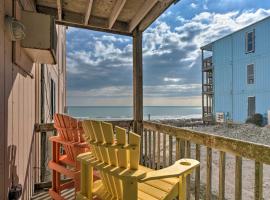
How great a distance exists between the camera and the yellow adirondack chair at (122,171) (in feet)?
5.12

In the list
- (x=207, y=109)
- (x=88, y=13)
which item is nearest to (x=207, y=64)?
(x=207, y=109)

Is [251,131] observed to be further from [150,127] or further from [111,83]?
[111,83]

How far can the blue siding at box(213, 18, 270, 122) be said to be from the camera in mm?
12953

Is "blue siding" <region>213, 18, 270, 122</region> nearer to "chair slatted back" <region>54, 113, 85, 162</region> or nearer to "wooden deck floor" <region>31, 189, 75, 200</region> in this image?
"wooden deck floor" <region>31, 189, 75, 200</region>

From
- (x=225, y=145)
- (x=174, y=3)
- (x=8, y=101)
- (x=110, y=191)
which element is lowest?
(x=110, y=191)

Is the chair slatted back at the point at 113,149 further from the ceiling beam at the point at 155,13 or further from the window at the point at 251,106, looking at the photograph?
the window at the point at 251,106

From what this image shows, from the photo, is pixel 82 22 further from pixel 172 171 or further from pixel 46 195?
pixel 172 171

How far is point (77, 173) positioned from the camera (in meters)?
2.58

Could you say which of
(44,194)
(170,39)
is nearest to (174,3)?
(44,194)

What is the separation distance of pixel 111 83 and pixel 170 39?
34.2ft

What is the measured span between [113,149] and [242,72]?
14469 millimetres

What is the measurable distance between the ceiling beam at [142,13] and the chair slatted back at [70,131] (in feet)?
5.73

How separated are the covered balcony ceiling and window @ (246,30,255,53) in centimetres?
1178

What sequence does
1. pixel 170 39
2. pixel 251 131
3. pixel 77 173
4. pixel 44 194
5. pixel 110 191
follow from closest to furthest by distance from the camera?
pixel 110 191 < pixel 77 173 < pixel 44 194 < pixel 251 131 < pixel 170 39
